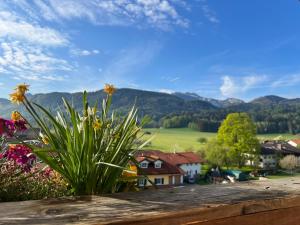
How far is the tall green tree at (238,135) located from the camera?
98.6ft

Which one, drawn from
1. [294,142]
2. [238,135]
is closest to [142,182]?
[238,135]

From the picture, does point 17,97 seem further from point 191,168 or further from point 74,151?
point 191,168

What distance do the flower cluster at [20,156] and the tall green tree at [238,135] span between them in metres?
29.0

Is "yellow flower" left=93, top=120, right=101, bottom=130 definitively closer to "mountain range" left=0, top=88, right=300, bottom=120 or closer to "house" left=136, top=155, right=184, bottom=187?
"mountain range" left=0, top=88, right=300, bottom=120

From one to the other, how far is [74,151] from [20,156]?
1.78 feet

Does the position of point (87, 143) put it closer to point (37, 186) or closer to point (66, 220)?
point (37, 186)

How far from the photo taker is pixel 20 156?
5.35 ft

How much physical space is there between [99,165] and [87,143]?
0.09 metres

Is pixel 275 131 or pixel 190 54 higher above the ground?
pixel 190 54

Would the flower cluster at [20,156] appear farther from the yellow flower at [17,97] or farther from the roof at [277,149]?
the roof at [277,149]

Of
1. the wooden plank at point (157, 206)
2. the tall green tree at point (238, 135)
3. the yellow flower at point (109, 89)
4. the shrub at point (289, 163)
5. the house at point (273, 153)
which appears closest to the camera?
the wooden plank at point (157, 206)

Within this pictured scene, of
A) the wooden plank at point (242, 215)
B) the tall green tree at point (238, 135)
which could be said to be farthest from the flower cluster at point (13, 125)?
the tall green tree at point (238, 135)

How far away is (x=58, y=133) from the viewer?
4.21ft

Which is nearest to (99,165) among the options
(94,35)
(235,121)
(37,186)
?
(37,186)
